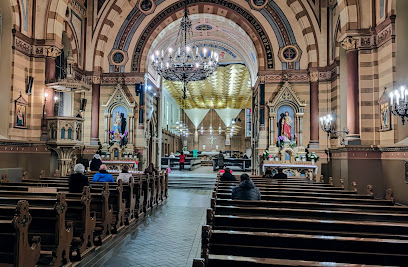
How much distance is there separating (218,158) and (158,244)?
15.5 meters

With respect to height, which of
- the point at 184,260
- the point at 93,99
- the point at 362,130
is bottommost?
the point at 184,260

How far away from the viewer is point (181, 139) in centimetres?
3797

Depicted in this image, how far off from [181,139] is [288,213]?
34.2 meters

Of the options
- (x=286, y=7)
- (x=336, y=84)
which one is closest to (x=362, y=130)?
(x=336, y=84)

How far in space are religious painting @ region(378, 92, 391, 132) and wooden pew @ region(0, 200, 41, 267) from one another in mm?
8783

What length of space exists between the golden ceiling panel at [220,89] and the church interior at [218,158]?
2.01m

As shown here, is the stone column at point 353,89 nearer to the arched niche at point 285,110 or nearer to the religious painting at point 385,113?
the religious painting at point 385,113

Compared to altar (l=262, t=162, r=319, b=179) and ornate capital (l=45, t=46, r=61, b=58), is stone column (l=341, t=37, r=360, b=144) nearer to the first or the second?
altar (l=262, t=162, r=319, b=179)

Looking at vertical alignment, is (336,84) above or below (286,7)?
below

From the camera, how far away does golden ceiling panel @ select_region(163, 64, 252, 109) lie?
2344 cm

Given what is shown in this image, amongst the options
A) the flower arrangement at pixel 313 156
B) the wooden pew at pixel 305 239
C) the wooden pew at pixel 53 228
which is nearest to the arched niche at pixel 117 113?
the flower arrangement at pixel 313 156

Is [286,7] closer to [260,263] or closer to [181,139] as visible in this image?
[260,263]

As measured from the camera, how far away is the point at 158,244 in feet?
17.2

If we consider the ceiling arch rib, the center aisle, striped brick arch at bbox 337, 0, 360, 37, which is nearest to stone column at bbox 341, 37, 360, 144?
striped brick arch at bbox 337, 0, 360, 37
